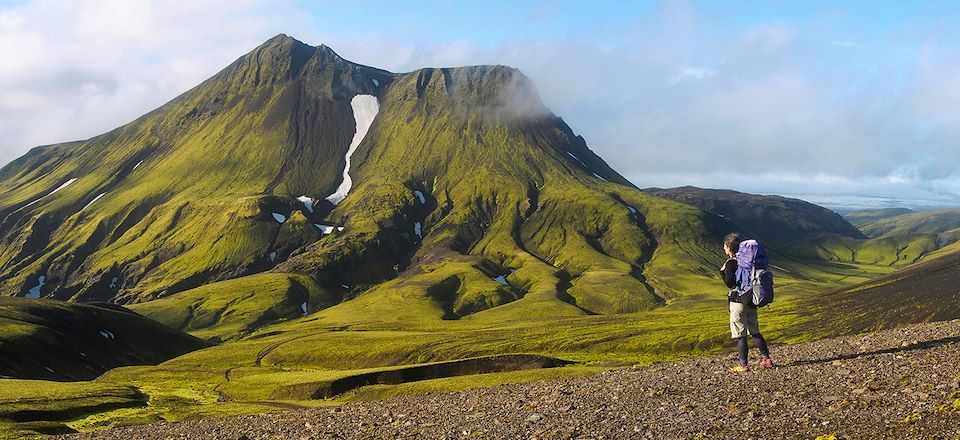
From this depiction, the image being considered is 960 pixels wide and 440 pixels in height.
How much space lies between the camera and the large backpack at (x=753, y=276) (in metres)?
26.8

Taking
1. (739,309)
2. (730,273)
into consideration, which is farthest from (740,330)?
(730,273)

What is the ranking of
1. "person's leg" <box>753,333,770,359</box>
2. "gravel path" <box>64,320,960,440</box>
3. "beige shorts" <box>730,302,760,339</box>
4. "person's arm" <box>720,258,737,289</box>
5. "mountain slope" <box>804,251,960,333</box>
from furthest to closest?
1. "mountain slope" <box>804,251,960,333</box>
2. "person's leg" <box>753,333,770,359</box>
3. "beige shorts" <box>730,302,760,339</box>
4. "person's arm" <box>720,258,737,289</box>
5. "gravel path" <box>64,320,960,440</box>

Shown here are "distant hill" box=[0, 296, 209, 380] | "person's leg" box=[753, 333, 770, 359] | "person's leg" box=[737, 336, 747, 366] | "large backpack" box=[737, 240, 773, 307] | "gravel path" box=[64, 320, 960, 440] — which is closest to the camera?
"gravel path" box=[64, 320, 960, 440]

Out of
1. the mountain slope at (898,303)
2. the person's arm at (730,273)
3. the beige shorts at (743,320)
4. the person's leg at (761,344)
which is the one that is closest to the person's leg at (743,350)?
the beige shorts at (743,320)

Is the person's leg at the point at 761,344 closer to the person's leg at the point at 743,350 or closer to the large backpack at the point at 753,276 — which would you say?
the person's leg at the point at 743,350

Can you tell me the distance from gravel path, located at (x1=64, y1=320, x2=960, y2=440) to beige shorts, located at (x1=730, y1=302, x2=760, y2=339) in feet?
5.21

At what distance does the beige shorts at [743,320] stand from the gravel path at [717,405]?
5.21ft

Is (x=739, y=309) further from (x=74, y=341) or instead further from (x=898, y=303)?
(x=74, y=341)

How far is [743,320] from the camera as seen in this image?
27750 millimetres

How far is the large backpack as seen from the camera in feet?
87.9

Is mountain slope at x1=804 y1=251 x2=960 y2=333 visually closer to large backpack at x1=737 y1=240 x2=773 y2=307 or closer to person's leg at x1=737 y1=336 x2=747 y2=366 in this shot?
person's leg at x1=737 y1=336 x2=747 y2=366

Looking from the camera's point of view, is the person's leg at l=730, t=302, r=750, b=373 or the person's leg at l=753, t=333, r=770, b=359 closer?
the person's leg at l=730, t=302, r=750, b=373

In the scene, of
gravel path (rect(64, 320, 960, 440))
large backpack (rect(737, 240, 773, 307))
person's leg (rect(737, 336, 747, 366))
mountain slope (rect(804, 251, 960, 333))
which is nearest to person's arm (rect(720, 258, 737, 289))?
large backpack (rect(737, 240, 773, 307))

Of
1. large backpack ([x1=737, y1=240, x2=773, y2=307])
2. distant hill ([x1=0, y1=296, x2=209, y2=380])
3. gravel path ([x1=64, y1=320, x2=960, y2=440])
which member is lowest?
distant hill ([x1=0, y1=296, x2=209, y2=380])
